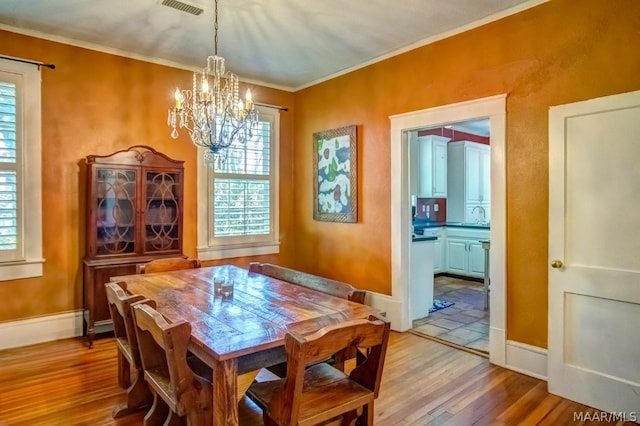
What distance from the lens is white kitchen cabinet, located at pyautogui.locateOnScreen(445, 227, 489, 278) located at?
638cm

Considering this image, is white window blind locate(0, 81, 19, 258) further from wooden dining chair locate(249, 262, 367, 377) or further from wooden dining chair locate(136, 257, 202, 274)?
wooden dining chair locate(249, 262, 367, 377)

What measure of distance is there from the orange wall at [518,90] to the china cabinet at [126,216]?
2063 mm

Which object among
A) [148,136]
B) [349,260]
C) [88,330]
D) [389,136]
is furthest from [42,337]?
[389,136]

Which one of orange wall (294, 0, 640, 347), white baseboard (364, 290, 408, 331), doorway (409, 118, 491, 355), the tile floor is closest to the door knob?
orange wall (294, 0, 640, 347)

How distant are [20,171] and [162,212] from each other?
4.11ft

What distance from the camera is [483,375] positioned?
3031mm

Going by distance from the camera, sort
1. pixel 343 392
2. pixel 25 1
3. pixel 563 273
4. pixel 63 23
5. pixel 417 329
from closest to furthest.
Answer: pixel 343 392
pixel 563 273
pixel 25 1
pixel 63 23
pixel 417 329

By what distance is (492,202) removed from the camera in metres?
3.27

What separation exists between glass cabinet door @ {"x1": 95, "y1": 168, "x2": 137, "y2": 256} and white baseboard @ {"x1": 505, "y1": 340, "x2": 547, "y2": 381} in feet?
11.5

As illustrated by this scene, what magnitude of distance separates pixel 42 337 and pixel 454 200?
6.42 metres

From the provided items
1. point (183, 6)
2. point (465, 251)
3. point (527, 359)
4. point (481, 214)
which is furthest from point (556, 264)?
point (481, 214)

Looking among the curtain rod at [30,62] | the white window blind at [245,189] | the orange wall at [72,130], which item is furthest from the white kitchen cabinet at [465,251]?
the curtain rod at [30,62]

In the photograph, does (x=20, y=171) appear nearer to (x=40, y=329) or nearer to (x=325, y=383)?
(x=40, y=329)

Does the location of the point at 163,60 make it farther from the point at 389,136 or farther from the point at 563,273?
the point at 563,273
